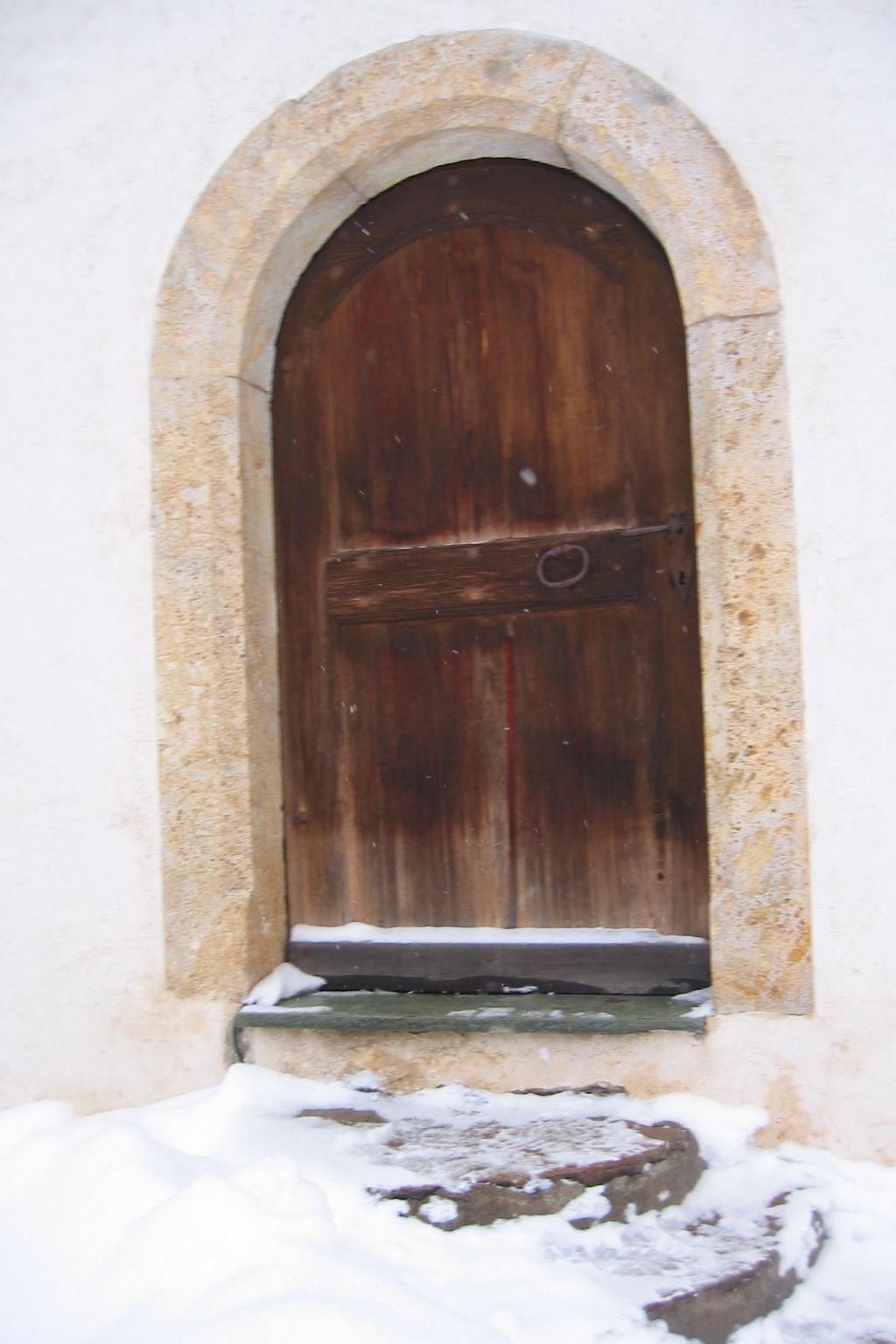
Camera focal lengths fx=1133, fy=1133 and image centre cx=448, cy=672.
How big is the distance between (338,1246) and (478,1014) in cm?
60

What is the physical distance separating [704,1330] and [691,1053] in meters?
0.56

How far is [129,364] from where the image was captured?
101 inches

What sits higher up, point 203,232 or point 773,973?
point 203,232

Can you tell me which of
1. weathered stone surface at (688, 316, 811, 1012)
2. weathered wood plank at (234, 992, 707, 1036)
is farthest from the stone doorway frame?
weathered wood plank at (234, 992, 707, 1036)

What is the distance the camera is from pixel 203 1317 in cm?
170

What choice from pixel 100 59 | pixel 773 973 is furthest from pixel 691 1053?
pixel 100 59

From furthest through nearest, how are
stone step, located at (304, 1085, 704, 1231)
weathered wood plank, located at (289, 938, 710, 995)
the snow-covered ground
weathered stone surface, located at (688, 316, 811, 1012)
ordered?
weathered wood plank, located at (289, 938, 710, 995) < weathered stone surface, located at (688, 316, 811, 1012) < stone step, located at (304, 1085, 704, 1231) < the snow-covered ground

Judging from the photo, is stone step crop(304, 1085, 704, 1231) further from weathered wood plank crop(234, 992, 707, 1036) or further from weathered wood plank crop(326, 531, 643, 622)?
weathered wood plank crop(326, 531, 643, 622)

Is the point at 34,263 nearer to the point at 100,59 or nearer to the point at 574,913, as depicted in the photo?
the point at 100,59

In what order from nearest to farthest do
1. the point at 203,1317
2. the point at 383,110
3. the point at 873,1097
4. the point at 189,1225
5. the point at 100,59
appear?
the point at 203,1317 < the point at 189,1225 < the point at 873,1097 < the point at 383,110 < the point at 100,59

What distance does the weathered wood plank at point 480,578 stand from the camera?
2480 millimetres

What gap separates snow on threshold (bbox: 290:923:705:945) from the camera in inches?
97.1

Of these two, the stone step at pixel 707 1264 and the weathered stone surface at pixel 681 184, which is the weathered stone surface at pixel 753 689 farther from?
the stone step at pixel 707 1264

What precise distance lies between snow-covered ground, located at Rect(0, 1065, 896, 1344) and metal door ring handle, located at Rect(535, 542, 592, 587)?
107 cm
